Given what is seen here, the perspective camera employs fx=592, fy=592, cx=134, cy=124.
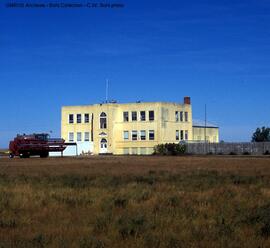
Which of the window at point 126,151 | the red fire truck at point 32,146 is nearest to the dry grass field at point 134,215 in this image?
the red fire truck at point 32,146

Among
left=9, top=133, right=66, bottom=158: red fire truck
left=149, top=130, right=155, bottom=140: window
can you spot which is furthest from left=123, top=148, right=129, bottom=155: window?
left=9, top=133, right=66, bottom=158: red fire truck

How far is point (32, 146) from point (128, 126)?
3895 centimetres

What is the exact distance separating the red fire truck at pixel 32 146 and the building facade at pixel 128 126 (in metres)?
31.3

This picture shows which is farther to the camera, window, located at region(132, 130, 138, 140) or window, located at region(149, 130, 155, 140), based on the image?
window, located at region(132, 130, 138, 140)

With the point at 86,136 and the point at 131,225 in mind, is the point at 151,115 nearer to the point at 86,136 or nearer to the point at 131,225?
the point at 86,136

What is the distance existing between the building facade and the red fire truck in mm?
31283

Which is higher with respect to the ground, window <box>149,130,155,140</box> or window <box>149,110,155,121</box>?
window <box>149,110,155,121</box>

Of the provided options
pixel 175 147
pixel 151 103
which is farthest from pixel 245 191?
pixel 151 103

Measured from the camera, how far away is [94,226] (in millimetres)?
12477

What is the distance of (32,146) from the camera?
217 feet

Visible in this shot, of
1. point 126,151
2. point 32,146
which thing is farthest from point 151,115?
point 32,146

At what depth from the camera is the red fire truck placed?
65875mm

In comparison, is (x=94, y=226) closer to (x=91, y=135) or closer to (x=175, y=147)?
(x=175, y=147)

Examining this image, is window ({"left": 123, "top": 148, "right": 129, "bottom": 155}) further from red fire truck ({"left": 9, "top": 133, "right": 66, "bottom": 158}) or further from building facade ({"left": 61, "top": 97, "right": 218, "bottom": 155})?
red fire truck ({"left": 9, "top": 133, "right": 66, "bottom": 158})
